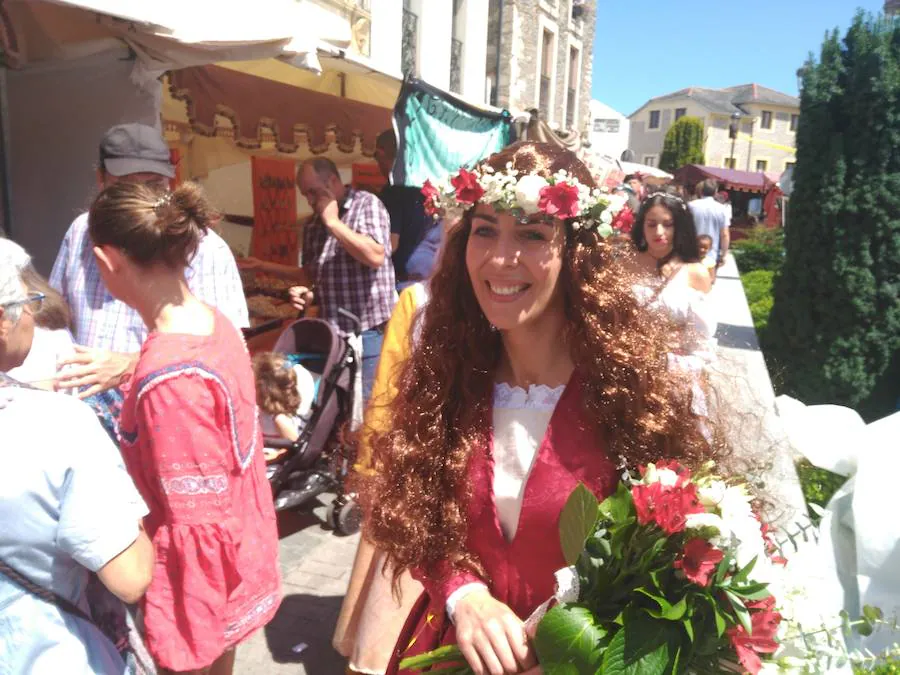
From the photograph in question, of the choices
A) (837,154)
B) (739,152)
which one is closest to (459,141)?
(837,154)

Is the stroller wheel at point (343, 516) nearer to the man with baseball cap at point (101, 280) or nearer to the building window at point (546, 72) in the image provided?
the man with baseball cap at point (101, 280)

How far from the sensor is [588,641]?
126 centimetres

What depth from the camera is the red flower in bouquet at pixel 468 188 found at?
164 cm

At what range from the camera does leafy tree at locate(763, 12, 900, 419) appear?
5055mm

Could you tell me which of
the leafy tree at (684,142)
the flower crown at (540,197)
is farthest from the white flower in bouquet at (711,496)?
the leafy tree at (684,142)

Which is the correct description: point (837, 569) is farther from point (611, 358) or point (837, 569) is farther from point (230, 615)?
point (230, 615)

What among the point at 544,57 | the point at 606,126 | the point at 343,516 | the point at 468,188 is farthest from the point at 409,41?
the point at 606,126

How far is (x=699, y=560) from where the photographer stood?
124 cm

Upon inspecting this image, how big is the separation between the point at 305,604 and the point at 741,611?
2865 mm

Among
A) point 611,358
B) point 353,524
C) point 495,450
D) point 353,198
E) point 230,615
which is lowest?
point 353,524

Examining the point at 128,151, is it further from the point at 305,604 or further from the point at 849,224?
the point at 849,224

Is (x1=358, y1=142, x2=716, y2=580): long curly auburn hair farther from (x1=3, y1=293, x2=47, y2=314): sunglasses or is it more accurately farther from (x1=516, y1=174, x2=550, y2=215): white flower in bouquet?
(x1=3, y1=293, x2=47, y2=314): sunglasses

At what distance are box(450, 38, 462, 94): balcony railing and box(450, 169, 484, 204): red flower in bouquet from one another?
52.3ft

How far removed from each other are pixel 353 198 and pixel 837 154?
11.8 feet
